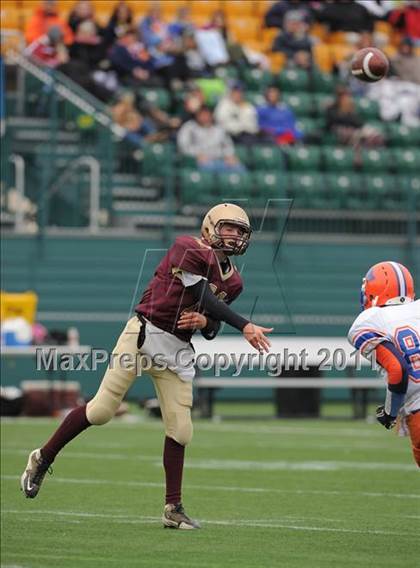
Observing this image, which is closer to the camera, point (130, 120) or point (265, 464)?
point (265, 464)

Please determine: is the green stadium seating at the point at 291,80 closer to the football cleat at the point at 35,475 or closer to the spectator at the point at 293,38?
the spectator at the point at 293,38

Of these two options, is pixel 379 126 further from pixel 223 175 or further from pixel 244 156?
pixel 223 175

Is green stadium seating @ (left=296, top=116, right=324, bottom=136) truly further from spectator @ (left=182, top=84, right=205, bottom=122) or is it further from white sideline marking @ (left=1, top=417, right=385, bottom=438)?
white sideline marking @ (left=1, top=417, right=385, bottom=438)

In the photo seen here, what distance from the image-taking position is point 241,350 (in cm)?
1422

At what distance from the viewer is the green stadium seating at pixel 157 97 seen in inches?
683

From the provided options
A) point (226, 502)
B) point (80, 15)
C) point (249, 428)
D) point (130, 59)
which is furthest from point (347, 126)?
point (226, 502)

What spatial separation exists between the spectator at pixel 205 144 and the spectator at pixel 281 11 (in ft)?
8.17

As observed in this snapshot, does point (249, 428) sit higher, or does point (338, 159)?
point (338, 159)

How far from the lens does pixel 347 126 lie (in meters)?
18.3

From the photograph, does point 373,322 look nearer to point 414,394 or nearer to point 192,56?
point 414,394

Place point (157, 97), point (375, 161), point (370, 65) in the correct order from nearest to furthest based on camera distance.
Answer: point (370, 65) → point (157, 97) → point (375, 161)

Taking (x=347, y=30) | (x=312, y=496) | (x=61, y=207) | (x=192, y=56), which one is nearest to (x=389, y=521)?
(x=312, y=496)

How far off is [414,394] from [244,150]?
38.2ft

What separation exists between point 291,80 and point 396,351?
1316 centimetres
